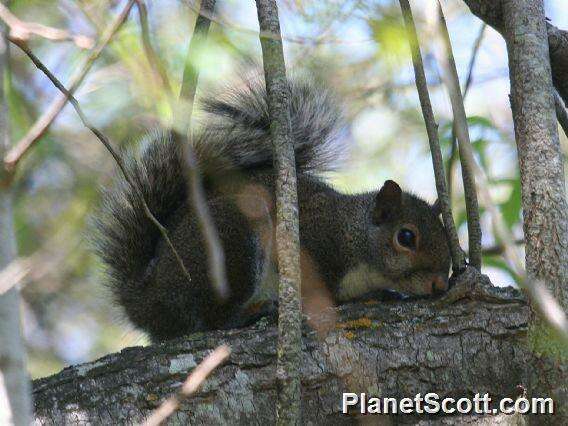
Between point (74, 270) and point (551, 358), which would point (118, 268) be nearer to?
point (74, 270)

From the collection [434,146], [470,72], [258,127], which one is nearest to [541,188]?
[434,146]

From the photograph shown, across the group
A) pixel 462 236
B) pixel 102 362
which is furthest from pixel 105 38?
pixel 462 236

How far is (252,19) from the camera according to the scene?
3434 millimetres

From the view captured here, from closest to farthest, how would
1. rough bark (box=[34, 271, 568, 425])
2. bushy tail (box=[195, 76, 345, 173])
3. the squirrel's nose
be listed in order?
rough bark (box=[34, 271, 568, 425])
the squirrel's nose
bushy tail (box=[195, 76, 345, 173])

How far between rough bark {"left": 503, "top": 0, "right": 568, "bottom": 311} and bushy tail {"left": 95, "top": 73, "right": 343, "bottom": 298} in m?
1.40

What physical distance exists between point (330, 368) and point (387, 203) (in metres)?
1.51

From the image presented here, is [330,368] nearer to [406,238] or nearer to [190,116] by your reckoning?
[190,116]

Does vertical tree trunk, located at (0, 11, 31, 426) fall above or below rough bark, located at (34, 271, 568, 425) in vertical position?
below

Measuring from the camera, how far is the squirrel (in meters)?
3.16

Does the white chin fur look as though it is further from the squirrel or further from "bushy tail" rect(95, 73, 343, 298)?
"bushy tail" rect(95, 73, 343, 298)

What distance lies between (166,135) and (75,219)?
58 cm

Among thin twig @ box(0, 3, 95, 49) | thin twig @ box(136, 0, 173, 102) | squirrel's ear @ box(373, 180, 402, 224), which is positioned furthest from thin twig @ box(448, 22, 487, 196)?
thin twig @ box(0, 3, 95, 49)

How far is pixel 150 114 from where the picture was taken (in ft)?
9.96

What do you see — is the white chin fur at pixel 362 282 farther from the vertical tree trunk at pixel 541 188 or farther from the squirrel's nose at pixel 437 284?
the vertical tree trunk at pixel 541 188
